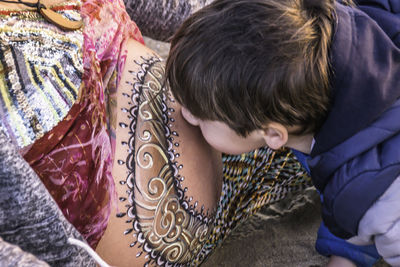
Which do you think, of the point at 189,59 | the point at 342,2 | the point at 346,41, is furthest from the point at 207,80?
the point at 342,2

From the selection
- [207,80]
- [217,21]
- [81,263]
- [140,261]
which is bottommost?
[140,261]

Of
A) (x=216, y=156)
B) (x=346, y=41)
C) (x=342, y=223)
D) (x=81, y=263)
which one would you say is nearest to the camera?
(x=81, y=263)

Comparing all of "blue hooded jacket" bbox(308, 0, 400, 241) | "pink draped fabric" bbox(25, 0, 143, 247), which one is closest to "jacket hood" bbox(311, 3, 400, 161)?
"blue hooded jacket" bbox(308, 0, 400, 241)

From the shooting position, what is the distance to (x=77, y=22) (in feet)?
3.16

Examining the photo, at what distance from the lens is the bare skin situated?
38.3 inches

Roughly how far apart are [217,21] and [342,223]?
1.76ft

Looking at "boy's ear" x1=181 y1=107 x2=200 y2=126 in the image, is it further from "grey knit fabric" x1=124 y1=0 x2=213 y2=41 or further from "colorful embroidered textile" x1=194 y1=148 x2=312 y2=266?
"grey knit fabric" x1=124 y1=0 x2=213 y2=41

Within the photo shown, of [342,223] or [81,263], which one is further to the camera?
[342,223]

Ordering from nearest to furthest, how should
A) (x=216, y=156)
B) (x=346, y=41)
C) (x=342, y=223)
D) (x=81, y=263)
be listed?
(x=81, y=263) → (x=346, y=41) → (x=342, y=223) → (x=216, y=156)

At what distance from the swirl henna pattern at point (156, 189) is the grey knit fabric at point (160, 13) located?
34cm

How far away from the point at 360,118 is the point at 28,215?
2.20 ft

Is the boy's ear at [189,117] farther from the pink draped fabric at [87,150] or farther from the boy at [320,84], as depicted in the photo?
the pink draped fabric at [87,150]

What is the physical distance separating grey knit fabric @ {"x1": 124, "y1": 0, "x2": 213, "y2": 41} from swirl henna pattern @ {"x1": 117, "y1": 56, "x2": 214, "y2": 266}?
0.34m

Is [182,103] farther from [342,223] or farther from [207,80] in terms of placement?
[342,223]
